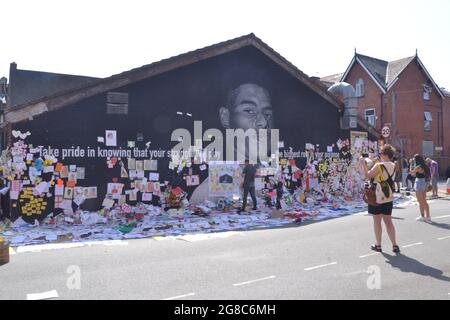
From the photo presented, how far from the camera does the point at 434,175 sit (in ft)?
57.1

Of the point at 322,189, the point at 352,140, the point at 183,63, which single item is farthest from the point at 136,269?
the point at 352,140

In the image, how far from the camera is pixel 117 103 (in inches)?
501

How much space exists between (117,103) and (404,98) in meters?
30.5

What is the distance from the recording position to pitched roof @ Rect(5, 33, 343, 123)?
11.3 meters

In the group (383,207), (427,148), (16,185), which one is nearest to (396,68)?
(427,148)

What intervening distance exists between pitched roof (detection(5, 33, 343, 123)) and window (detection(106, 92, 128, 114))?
0.81 ft

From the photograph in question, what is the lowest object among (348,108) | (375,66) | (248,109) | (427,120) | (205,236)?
(205,236)

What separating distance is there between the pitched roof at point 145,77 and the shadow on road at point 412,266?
9.12 meters

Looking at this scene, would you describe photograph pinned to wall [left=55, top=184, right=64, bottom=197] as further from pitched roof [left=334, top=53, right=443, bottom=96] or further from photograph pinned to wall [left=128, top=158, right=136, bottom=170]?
pitched roof [left=334, top=53, right=443, bottom=96]

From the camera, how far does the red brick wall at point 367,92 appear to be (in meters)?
35.9

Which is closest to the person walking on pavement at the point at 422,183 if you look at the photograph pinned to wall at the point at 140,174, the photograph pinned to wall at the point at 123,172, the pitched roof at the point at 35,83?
the photograph pinned to wall at the point at 140,174

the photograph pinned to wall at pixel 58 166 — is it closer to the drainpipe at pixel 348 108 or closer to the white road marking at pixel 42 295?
the white road marking at pixel 42 295

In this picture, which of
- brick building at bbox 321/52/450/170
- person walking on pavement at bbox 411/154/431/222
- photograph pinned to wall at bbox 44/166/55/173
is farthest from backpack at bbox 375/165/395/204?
brick building at bbox 321/52/450/170

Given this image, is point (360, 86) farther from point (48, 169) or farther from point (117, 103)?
point (48, 169)
